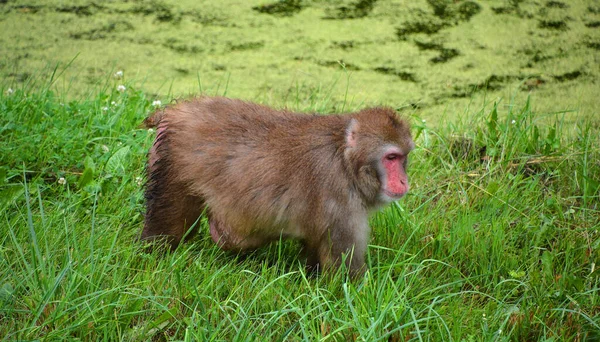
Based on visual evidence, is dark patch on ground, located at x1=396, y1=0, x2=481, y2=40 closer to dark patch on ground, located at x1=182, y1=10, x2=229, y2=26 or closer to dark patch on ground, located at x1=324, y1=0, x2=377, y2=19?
dark patch on ground, located at x1=324, y1=0, x2=377, y2=19

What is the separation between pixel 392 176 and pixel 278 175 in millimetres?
557

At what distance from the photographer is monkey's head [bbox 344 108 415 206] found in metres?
3.79

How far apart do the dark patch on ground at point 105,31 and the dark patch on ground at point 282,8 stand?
4.02 ft

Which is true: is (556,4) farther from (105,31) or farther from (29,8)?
(29,8)

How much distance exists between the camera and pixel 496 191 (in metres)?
4.70

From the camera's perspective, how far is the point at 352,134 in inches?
151

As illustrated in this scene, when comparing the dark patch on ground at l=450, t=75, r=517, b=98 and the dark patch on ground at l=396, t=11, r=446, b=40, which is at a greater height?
the dark patch on ground at l=396, t=11, r=446, b=40

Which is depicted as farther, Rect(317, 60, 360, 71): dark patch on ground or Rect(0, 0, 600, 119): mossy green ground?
Rect(317, 60, 360, 71): dark patch on ground

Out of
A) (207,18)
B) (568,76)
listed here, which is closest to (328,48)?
(207,18)

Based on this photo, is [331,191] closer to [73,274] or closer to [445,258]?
[445,258]

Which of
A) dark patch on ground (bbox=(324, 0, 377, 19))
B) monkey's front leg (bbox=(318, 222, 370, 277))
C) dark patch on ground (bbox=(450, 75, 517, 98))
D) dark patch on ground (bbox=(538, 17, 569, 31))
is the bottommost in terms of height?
dark patch on ground (bbox=(450, 75, 517, 98))

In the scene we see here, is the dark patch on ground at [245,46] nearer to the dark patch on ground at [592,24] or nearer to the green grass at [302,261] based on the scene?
the green grass at [302,261]

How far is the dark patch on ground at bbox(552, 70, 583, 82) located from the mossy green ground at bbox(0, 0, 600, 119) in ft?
0.05

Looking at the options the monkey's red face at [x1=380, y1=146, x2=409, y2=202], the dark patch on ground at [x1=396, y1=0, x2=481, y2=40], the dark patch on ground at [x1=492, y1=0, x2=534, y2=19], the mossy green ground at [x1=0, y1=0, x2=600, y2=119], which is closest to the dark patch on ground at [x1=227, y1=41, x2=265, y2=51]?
the mossy green ground at [x1=0, y1=0, x2=600, y2=119]
